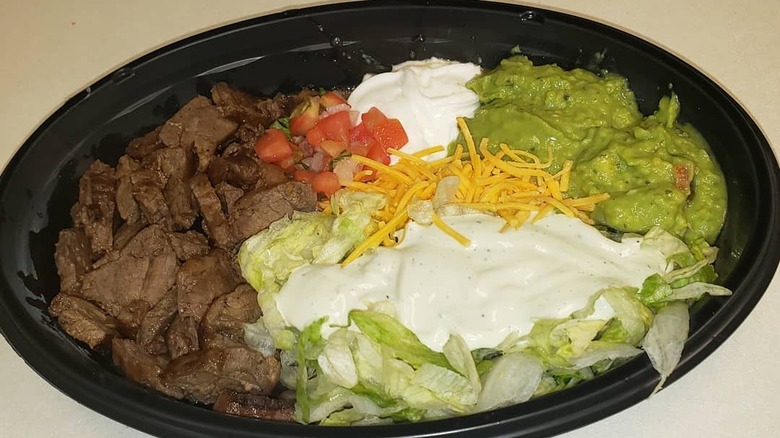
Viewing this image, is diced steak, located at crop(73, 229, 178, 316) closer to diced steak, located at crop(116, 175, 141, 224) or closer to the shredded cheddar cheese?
diced steak, located at crop(116, 175, 141, 224)

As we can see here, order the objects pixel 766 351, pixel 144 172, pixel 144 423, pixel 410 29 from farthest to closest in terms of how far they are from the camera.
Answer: pixel 410 29, pixel 144 172, pixel 766 351, pixel 144 423

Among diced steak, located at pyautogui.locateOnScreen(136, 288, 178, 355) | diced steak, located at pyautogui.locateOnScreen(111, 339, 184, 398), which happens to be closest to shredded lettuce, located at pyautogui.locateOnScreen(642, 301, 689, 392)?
diced steak, located at pyautogui.locateOnScreen(111, 339, 184, 398)

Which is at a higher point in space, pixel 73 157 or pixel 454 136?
pixel 73 157

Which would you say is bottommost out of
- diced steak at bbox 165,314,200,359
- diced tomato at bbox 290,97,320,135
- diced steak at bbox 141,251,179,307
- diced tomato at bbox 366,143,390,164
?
diced steak at bbox 165,314,200,359

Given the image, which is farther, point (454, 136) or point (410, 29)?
point (410, 29)

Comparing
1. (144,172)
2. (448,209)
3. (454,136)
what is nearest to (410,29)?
(454,136)

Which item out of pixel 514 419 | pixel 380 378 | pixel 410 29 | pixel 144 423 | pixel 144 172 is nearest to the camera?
pixel 514 419

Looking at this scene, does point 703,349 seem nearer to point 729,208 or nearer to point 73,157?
point 729,208

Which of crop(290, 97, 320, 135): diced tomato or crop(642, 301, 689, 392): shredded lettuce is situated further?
crop(290, 97, 320, 135): diced tomato
